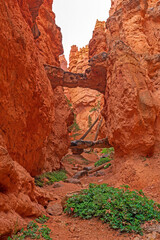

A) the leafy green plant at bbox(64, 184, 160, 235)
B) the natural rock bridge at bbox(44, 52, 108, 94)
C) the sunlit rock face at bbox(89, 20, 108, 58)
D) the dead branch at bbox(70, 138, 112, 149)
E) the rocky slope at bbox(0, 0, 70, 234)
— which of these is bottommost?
the dead branch at bbox(70, 138, 112, 149)

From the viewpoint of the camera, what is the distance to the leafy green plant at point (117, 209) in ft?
9.71

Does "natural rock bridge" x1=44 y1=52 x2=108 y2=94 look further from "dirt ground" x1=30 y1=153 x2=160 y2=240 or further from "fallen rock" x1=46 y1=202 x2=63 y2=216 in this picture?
"fallen rock" x1=46 y1=202 x2=63 y2=216

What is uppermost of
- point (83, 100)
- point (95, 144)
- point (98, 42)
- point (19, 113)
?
point (98, 42)

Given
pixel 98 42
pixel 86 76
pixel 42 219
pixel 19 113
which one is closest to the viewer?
pixel 42 219

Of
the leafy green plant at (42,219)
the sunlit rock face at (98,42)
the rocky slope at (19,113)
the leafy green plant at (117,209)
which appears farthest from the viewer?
the sunlit rock face at (98,42)

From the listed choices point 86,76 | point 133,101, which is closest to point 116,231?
point 133,101

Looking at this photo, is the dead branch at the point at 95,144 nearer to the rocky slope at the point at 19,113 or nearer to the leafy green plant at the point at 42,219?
the rocky slope at the point at 19,113

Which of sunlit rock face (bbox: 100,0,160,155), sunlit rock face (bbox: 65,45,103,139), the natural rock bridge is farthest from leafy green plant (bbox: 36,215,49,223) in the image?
sunlit rock face (bbox: 65,45,103,139)

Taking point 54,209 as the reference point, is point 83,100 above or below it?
above

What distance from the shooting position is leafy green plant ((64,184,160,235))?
296 centimetres

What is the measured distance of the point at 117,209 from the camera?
3254mm

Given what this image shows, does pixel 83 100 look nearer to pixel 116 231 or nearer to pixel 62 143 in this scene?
pixel 62 143

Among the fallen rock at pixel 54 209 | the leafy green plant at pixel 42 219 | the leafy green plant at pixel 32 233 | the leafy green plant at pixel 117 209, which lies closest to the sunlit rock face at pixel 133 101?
the leafy green plant at pixel 117 209

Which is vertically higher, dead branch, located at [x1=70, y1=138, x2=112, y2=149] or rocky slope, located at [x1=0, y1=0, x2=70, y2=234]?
rocky slope, located at [x1=0, y1=0, x2=70, y2=234]
